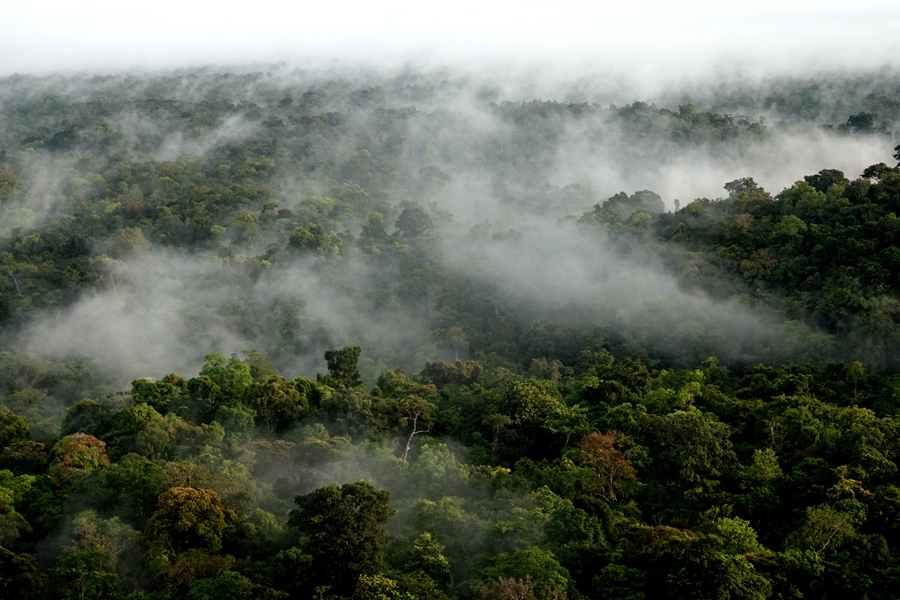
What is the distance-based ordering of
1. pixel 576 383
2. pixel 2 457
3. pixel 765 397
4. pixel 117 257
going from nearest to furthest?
1. pixel 2 457
2. pixel 765 397
3. pixel 576 383
4. pixel 117 257

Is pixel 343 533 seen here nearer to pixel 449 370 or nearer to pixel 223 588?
pixel 223 588

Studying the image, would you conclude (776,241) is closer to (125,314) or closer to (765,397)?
(765,397)

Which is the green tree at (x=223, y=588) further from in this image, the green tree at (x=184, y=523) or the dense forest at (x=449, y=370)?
the green tree at (x=184, y=523)

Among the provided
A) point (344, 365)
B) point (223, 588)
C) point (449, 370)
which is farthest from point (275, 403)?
point (223, 588)

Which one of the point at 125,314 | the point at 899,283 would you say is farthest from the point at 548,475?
the point at 125,314

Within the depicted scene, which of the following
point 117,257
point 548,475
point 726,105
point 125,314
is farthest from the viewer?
point 726,105

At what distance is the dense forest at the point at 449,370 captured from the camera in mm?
25359

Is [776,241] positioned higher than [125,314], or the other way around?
[776,241]

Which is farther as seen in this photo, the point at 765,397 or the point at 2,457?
the point at 765,397

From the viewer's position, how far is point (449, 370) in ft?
154

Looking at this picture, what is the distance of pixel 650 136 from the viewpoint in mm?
110625

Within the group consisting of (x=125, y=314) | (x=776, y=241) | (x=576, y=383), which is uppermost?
(x=776, y=241)

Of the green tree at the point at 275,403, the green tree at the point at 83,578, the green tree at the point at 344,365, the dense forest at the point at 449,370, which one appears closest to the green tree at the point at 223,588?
the dense forest at the point at 449,370

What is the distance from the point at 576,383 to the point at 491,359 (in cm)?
1177
